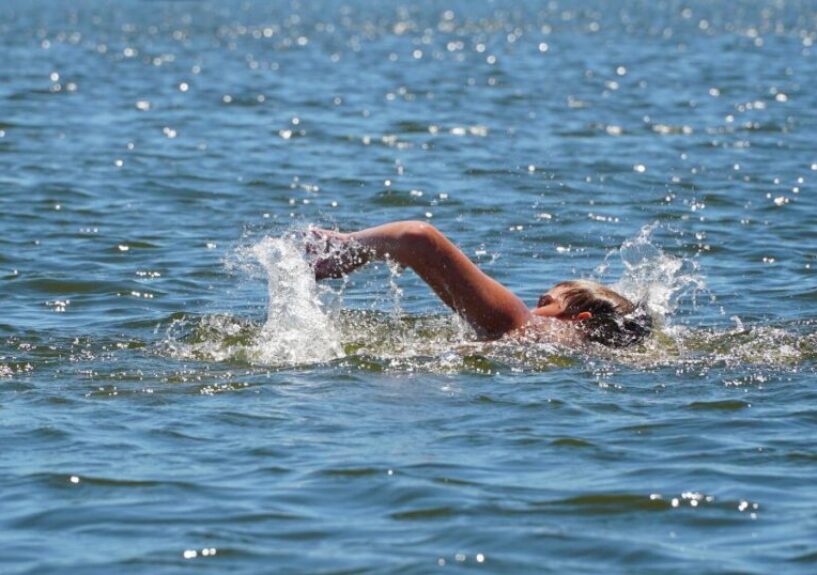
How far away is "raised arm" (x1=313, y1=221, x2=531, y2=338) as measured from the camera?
941 centimetres

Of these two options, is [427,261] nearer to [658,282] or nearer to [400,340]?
[400,340]

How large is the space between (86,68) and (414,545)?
26523mm

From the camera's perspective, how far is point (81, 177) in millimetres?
18062

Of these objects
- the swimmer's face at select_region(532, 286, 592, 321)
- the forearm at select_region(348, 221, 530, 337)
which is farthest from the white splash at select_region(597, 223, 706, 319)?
the forearm at select_region(348, 221, 530, 337)

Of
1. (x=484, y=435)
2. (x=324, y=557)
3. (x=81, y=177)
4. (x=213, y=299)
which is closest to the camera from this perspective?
(x=324, y=557)

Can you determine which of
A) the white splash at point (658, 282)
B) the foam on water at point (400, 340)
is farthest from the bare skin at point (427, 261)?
the white splash at point (658, 282)

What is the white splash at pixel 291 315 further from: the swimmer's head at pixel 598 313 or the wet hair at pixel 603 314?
the wet hair at pixel 603 314

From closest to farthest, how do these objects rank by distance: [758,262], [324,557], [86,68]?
[324,557] → [758,262] → [86,68]

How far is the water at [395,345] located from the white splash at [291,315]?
0.8 inches

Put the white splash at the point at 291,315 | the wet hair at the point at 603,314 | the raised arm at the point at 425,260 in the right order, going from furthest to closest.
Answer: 1. the white splash at the point at 291,315
2. the wet hair at the point at 603,314
3. the raised arm at the point at 425,260

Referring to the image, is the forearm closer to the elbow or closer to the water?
the elbow

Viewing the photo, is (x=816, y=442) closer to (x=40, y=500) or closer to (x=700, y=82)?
(x=40, y=500)

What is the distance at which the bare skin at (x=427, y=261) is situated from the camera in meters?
9.41

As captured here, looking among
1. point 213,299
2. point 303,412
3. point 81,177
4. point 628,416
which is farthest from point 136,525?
point 81,177
